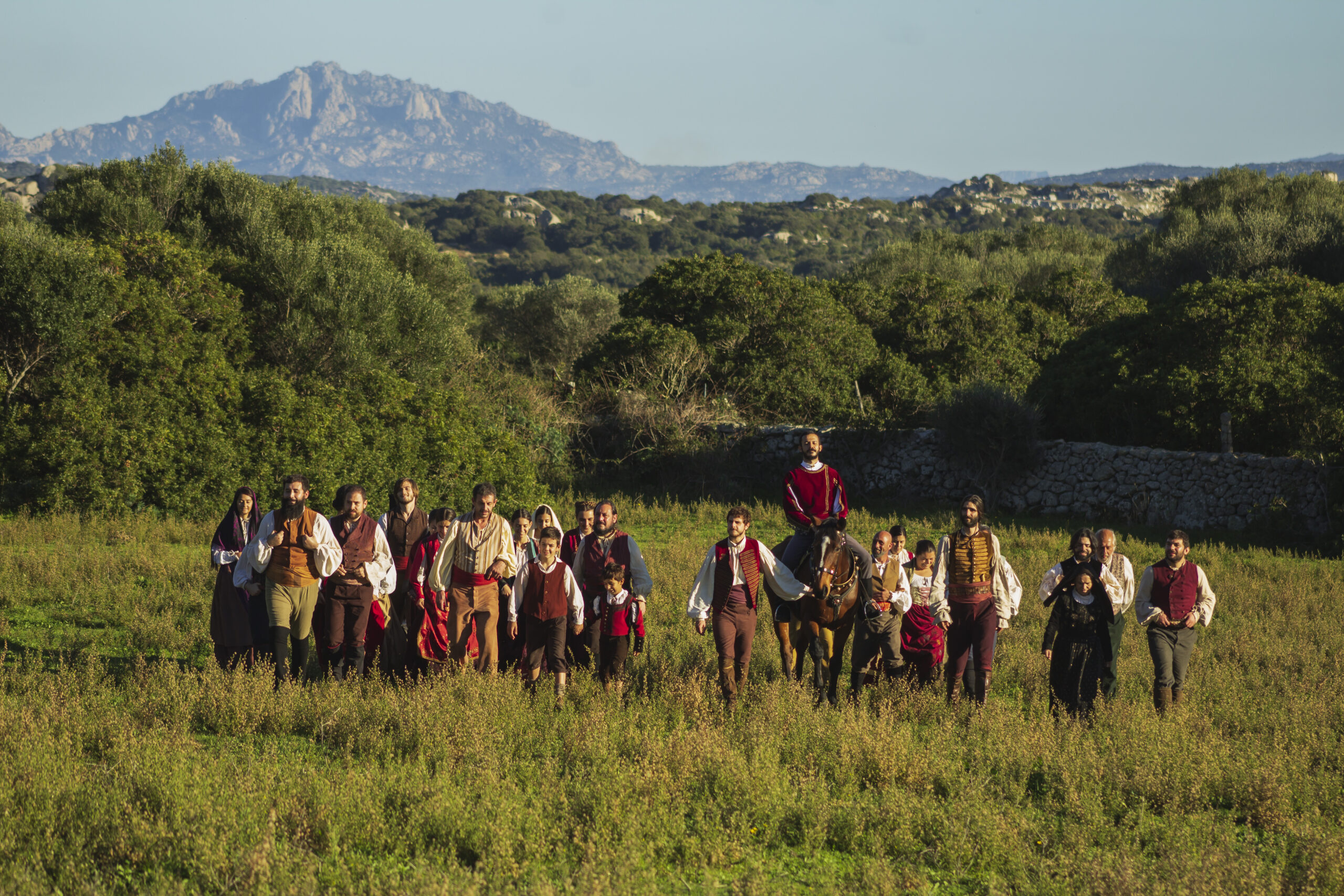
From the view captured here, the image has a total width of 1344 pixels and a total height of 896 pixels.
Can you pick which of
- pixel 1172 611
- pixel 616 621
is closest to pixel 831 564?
pixel 616 621

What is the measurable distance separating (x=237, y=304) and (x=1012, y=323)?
1938cm

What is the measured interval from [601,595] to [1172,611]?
170 inches

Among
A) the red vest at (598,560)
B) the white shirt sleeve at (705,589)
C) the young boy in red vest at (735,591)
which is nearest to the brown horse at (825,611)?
the young boy in red vest at (735,591)

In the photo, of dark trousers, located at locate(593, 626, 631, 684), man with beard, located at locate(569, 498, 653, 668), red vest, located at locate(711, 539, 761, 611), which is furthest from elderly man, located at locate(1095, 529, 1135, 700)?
dark trousers, located at locate(593, 626, 631, 684)

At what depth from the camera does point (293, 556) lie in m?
7.19

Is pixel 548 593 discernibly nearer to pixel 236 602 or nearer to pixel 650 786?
pixel 650 786

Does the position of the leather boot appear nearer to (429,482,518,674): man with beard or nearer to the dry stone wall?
(429,482,518,674): man with beard

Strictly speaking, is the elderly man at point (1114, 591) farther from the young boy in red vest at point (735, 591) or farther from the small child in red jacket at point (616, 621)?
the small child in red jacket at point (616, 621)

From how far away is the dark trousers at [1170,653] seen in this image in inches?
284

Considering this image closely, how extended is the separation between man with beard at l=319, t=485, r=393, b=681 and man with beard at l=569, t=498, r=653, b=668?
59.4 inches

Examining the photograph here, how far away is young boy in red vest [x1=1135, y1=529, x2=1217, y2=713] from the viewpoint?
7.10m

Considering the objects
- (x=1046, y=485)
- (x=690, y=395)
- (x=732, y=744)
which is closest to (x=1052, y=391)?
(x=1046, y=485)

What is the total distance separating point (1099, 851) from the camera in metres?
4.89

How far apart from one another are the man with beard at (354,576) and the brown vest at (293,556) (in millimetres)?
201
